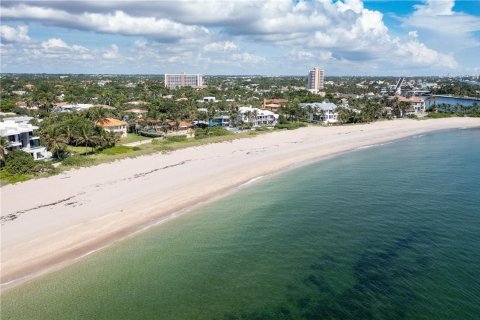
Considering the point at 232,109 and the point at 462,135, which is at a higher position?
the point at 232,109

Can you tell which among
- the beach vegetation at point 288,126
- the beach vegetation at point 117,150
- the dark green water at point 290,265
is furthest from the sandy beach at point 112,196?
the beach vegetation at point 288,126

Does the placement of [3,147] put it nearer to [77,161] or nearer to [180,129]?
[77,161]

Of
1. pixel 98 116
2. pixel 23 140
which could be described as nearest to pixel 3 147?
pixel 23 140

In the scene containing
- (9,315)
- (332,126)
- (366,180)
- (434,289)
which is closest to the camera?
(9,315)

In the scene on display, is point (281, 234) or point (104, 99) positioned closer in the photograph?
point (281, 234)

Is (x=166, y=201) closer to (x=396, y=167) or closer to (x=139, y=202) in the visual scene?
(x=139, y=202)

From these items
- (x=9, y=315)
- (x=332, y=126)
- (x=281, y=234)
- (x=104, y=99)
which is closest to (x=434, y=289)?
(x=281, y=234)
